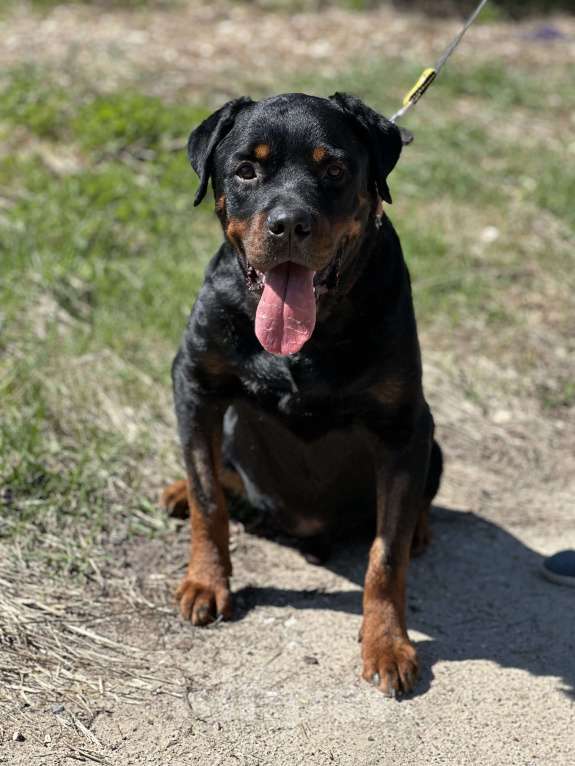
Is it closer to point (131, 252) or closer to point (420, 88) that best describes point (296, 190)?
point (420, 88)

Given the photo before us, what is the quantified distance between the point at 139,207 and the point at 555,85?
4.54m

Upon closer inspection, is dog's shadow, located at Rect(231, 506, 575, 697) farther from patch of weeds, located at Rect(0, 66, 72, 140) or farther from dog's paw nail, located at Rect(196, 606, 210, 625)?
patch of weeds, located at Rect(0, 66, 72, 140)

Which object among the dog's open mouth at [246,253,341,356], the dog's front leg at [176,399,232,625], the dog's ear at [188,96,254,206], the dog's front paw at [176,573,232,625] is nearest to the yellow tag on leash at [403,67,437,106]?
the dog's ear at [188,96,254,206]

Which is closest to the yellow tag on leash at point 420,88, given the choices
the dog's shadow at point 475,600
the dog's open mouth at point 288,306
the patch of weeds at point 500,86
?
the dog's open mouth at point 288,306

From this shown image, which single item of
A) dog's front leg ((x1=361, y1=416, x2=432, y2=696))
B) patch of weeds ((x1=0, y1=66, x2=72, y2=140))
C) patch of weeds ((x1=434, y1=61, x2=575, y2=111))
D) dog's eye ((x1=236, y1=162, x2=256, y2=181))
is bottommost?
patch of weeds ((x1=434, y1=61, x2=575, y2=111))

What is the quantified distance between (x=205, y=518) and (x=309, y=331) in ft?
2.94

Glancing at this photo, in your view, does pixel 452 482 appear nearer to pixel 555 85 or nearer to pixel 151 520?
pixel 151 520

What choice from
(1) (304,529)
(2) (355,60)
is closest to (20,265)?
(1) (304,529)

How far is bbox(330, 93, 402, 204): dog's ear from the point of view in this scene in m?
3.48

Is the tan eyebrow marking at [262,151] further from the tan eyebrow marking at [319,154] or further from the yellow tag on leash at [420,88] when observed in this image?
the yellow tag on leash at [420,88]

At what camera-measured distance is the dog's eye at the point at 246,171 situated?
11.1ft

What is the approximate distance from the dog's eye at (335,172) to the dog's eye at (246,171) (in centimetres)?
24

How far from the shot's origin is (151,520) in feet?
14.3

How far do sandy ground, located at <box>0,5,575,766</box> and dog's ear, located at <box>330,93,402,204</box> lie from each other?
1.55 meters
